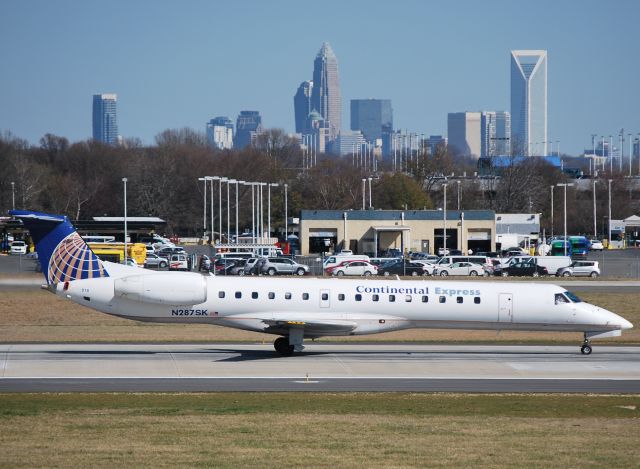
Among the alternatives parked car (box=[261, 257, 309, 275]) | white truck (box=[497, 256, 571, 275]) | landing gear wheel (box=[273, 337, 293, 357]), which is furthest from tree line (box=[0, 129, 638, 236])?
landing gear wheel (box=[273, 337, 293, 357])

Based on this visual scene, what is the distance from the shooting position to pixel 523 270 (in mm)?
71250

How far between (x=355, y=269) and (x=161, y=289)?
128 feet

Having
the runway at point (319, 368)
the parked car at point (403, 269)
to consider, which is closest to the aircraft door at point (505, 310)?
the runway at point (319, 368)

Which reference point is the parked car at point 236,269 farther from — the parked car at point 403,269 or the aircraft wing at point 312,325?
the aircraft wing at point 312,325

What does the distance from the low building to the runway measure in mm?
56904

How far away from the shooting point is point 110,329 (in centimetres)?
4184

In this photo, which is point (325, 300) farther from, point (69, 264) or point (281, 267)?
point (281, 267)

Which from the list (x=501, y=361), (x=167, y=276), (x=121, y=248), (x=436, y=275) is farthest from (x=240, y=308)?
(x=121, y=248)

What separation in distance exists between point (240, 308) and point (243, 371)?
3.05m

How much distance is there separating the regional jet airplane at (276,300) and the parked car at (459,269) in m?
36.9

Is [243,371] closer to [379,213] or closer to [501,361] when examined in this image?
[501,361]

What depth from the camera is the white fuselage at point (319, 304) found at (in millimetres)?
32125

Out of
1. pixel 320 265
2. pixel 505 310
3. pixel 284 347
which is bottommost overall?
pixel 284 347

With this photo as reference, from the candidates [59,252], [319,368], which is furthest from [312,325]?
[59,252]
